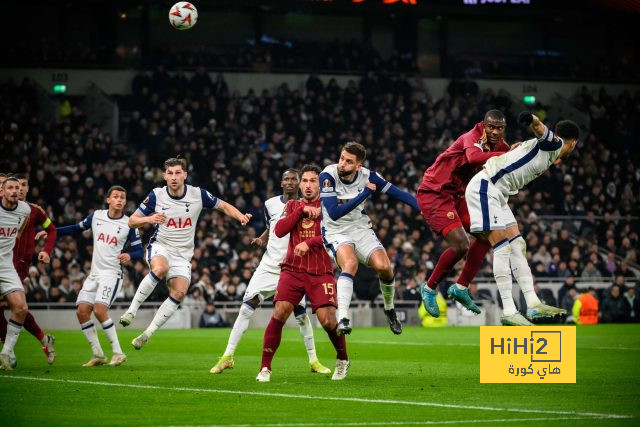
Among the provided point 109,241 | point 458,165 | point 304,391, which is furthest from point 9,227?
point 458,165

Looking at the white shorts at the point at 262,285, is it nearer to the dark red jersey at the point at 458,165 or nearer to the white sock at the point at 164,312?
the white sock at the point at 164,312

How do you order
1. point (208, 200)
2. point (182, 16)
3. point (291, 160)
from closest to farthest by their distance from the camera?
1. point (208, 200)
2. point (182, 16)
3. point (291, 160)

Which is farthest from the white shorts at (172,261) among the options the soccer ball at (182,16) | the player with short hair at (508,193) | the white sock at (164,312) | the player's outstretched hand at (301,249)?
the soccer ball at (182,16)

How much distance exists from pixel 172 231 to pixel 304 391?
4603 mm

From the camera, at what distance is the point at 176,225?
1525cm

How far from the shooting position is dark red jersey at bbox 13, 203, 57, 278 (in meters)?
15.2

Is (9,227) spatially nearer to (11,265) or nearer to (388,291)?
(11,265)

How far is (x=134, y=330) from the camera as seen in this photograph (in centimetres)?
2742

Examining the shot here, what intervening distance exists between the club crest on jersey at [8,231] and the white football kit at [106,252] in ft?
3.95

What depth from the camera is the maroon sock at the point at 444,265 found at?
1307 centimetres

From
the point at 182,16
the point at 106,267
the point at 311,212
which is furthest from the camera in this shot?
the point at 182,16

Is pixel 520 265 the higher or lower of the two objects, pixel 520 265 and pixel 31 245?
the lower

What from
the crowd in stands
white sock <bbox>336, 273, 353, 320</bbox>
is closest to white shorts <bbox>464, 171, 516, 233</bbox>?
white sock <bbox>336, 273, 353, 320</bbox>

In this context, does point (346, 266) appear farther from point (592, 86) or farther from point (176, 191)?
point (592, 86)
